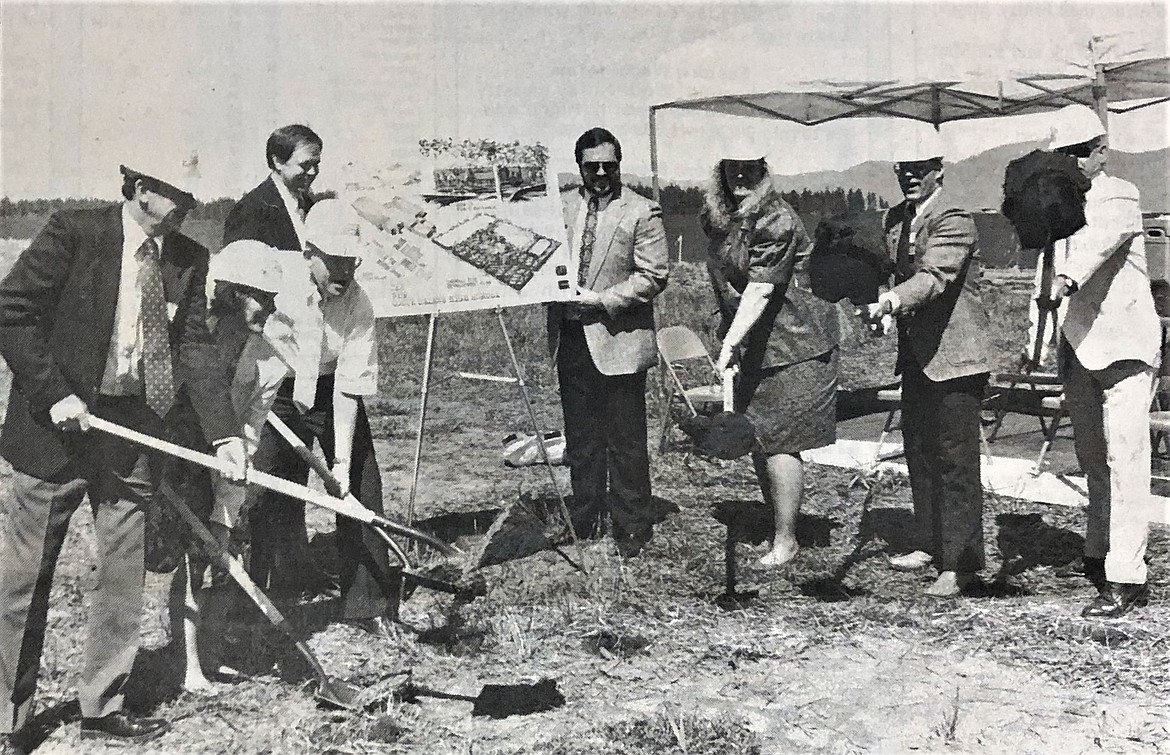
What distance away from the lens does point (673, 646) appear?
3.84 m

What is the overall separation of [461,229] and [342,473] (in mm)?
1176

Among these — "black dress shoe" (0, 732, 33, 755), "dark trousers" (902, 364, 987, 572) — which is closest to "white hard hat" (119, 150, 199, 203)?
"black dress shoe" (0, 732, 33, 755)

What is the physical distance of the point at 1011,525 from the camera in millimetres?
4902

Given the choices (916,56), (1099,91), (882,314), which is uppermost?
(916,56)

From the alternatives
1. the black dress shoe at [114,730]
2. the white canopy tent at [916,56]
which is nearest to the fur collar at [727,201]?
the white canopy tent at [916,56]

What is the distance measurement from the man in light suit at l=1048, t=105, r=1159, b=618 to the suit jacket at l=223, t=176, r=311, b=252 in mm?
3191

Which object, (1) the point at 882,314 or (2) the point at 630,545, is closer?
(1) the point at 882,314

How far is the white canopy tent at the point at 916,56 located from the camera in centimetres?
445

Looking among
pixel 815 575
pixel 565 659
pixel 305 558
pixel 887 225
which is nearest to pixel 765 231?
pixel 887 225

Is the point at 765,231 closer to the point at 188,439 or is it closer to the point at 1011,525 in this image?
the point at 1011,525

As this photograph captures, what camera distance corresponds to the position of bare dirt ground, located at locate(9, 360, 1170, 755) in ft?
10.6

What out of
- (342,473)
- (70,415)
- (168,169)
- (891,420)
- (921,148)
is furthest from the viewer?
(891,420)

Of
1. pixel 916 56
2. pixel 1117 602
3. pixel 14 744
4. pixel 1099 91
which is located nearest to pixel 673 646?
pixel 1117 602

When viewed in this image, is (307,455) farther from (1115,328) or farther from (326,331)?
(1115,328)
